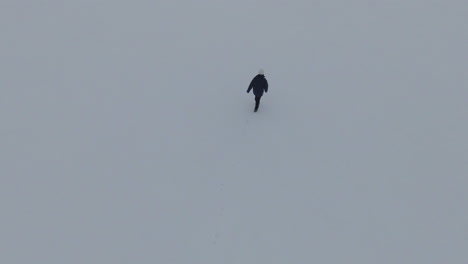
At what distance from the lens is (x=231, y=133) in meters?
11.1

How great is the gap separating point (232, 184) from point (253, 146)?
1566mm

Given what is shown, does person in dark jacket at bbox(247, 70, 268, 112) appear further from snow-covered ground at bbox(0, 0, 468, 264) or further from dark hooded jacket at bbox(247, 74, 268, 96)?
snow-covered ground at bbox(0, 0, 468, 264)

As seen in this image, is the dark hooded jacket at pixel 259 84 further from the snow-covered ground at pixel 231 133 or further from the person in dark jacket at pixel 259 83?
the snow-covered ground at pixel 231 133

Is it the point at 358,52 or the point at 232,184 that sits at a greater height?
the point at 358,52

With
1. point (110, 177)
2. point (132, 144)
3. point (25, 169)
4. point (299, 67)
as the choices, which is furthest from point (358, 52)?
point (25, 169)

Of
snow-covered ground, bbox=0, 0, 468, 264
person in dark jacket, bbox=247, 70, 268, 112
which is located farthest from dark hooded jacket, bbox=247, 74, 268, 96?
snow-covered ground, bbox=0, 0, 468, 264

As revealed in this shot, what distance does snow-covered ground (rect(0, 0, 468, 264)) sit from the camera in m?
8.53

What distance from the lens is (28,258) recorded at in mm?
8000

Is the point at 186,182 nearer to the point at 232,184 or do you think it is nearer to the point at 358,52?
the point at 232,184

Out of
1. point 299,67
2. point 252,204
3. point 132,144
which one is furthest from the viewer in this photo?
point 299,67

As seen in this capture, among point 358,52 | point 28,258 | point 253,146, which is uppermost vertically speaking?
point 358,52

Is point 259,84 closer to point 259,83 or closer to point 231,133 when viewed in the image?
point 259,83

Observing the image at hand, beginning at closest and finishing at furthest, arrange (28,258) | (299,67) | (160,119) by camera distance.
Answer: (28,258) → (160,119) → (299,67)

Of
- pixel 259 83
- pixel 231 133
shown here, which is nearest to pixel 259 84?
pixel 259 83
